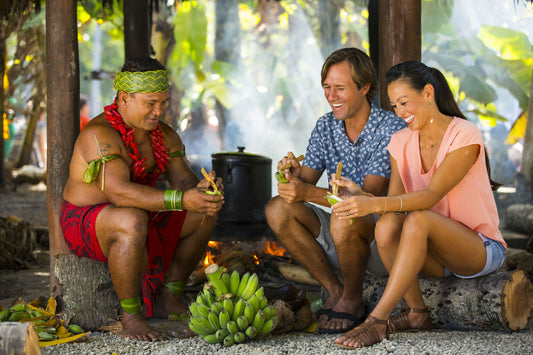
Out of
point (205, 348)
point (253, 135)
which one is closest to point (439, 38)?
point (253, 135)

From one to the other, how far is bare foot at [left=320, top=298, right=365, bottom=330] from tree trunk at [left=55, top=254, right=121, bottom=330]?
49.4 inches

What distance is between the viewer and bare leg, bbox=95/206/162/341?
3023 millimetres

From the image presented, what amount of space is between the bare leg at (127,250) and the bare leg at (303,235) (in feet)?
2.38

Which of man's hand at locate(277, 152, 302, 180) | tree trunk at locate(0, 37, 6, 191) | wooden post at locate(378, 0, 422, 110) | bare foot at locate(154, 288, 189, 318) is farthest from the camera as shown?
tree trunk at locate(0, 37, 6, 191)

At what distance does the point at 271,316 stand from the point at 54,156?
5.35 feet

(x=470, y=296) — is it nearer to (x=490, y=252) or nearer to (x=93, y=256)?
(x=490, y=252)

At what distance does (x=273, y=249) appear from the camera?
4.99m

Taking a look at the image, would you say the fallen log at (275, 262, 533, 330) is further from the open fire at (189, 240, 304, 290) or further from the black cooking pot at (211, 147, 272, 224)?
the black cooking pot at (211, 147, 272, 224)

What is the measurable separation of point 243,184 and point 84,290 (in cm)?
271

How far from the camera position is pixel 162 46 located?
1149 centimetres

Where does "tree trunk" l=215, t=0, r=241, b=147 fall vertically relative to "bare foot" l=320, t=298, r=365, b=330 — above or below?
above

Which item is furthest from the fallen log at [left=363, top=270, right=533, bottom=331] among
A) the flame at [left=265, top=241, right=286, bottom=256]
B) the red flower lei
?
the flame at [left=265, top=241, right=286, bottom=256]

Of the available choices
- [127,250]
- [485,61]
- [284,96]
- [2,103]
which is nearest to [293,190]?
[127,250]

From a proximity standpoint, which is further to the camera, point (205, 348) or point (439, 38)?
point (439, 38)
